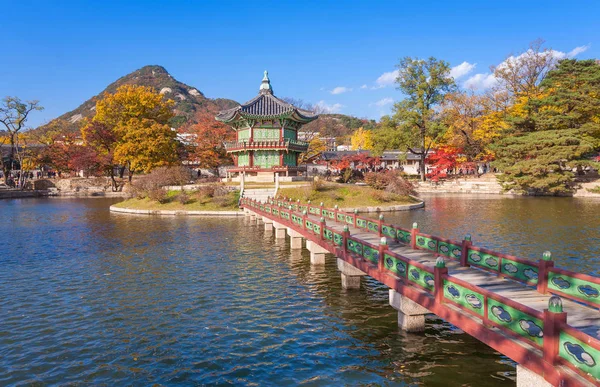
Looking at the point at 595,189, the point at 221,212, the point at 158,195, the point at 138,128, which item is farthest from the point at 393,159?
the point at 158,195

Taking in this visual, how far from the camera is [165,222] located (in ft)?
120

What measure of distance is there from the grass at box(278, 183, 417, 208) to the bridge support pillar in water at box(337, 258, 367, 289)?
1042 inches

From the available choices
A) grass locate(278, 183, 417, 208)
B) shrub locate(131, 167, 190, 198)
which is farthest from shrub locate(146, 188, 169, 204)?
grass locate(278, 183, 417, 208)

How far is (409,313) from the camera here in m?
11.5

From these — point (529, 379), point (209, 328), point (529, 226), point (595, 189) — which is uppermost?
point (595, 189)

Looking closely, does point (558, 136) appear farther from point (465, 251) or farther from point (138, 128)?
point (138, 128)

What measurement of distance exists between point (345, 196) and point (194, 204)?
54.9ft

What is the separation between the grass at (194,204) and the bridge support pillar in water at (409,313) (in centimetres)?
Answer: 3160

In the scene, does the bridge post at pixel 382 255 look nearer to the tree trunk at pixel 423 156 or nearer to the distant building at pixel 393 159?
the tree trunk at pixel 423 156

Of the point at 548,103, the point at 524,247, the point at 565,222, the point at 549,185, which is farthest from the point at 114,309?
the point at 548,103

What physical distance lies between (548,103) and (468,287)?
2256 inches

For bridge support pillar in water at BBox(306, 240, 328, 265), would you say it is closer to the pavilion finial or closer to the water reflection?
the water reflection

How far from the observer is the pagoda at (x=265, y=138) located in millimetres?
54844

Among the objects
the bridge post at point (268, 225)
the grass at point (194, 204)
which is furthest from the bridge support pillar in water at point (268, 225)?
the grass at point (194, 204)
